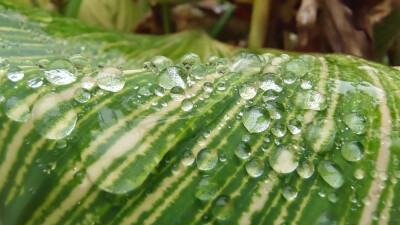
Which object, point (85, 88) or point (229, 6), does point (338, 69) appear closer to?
point (85, 88)

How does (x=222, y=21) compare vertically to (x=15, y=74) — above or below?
below

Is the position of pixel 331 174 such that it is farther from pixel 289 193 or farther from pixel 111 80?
pixel 111 80

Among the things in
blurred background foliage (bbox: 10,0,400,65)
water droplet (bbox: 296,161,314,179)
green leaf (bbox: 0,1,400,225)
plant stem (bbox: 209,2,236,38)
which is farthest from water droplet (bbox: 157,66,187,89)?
plant stem (bbox: 209,2,236,38)

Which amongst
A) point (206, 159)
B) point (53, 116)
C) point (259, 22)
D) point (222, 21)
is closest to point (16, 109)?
point (53, 116)

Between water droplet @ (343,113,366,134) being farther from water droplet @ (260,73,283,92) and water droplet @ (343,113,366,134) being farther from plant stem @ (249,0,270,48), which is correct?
plant stem @ (249,0,270,48)

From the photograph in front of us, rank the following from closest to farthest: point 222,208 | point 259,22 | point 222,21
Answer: point 222,208
point 259,22
point 222,21

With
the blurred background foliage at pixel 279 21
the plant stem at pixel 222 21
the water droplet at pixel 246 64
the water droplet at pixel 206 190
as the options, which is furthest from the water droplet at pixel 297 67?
the plant stem at pixel 222 21

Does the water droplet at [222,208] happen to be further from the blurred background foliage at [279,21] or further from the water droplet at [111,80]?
the blurred background foliage at [279,21]
